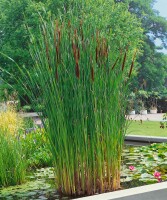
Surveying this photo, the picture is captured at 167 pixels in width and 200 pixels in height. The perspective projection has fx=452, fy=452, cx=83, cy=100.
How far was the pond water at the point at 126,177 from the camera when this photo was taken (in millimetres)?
4156

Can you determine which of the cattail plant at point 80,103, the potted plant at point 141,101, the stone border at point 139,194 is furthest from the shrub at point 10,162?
the potted plant at point 141,101

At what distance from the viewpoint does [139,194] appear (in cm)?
337

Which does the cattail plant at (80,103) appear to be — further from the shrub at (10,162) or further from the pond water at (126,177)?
the shrub at (10,162)

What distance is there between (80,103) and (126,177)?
1.35 m

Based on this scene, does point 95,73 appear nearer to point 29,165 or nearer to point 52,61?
point 52,61

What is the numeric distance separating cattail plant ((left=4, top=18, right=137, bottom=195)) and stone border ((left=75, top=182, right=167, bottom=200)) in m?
0.48

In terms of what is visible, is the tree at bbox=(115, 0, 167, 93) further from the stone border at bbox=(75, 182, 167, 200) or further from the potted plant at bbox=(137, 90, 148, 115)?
the stone border at bbox=(75, 182, 167, 200)

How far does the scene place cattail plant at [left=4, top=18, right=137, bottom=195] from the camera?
3.71 m

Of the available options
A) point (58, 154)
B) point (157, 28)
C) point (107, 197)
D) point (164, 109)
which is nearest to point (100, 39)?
point (58, 154)

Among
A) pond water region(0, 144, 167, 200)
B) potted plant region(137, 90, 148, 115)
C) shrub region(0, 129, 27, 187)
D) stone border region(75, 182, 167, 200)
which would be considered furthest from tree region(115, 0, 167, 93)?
stone border region(75, 182, 167, 200)

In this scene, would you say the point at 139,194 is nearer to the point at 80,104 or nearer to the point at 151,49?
the point at 80,104

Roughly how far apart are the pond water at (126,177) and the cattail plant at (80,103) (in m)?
0.33

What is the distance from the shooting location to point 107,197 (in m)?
3.25

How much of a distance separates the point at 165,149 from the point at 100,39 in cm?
276
